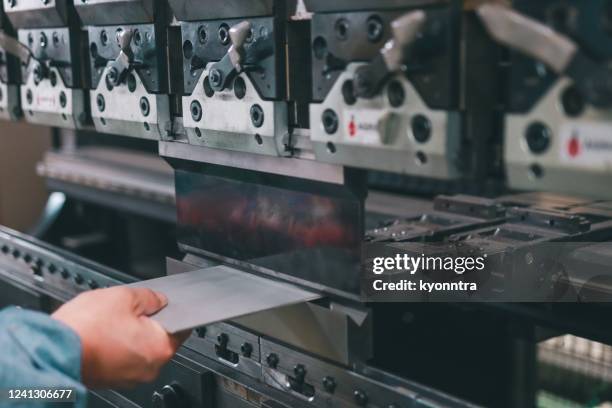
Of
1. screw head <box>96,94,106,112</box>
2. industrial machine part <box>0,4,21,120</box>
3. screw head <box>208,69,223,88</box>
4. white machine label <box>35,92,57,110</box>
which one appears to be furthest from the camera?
industrial machine part <box>0,4,21,120</box>

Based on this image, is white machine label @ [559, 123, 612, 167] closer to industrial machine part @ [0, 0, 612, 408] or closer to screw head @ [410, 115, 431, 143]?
industrial machine part @ [0, 0, 612, 408]

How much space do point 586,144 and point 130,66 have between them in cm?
92

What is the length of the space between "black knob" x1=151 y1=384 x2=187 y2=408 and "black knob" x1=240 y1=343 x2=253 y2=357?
0.16 m

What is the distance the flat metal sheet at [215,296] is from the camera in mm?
1144

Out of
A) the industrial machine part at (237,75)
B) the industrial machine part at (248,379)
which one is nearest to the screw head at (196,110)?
the industrial machine part at (237,75)

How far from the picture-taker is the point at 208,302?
1.21m

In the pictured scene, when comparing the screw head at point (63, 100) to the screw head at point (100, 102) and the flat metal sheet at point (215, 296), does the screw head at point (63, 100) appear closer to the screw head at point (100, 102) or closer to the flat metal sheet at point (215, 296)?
the screw head at point (100, 102)

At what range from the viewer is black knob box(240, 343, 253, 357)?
4.50 feet

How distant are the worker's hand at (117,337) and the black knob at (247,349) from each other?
226 millimetres

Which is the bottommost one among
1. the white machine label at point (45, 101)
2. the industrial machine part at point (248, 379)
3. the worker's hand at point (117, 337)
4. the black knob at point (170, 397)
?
the black knob at point (170, 397)

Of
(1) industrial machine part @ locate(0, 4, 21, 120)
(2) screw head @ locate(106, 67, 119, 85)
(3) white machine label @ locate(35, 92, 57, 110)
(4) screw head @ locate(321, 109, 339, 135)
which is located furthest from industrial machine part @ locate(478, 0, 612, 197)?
(1) industrial machine part @ locate(0, 4, 21, 120)

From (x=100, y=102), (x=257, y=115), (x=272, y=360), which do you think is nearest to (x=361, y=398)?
(x=272, y=360)

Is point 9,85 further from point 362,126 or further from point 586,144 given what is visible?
point 586,144

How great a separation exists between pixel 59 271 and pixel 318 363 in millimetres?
912
